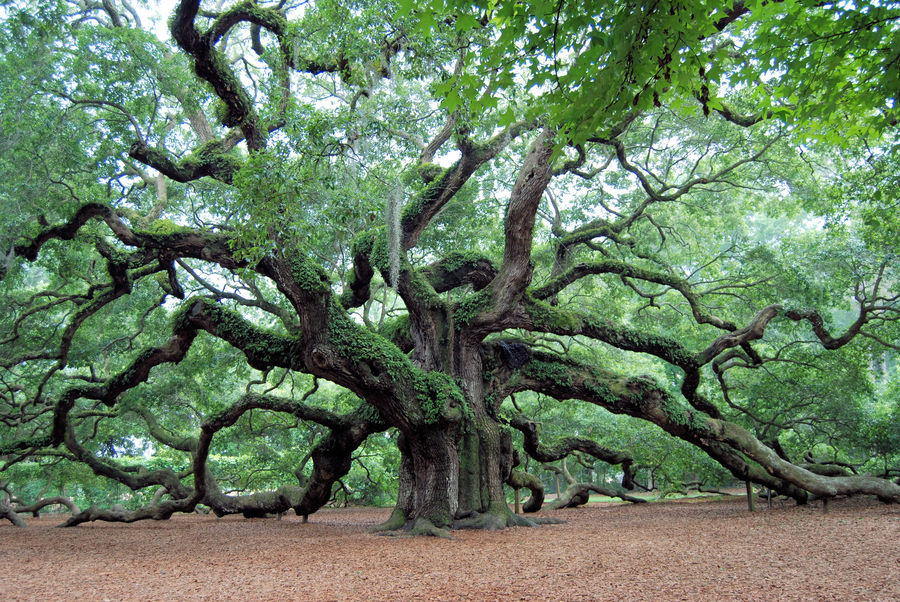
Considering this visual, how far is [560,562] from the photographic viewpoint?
4453 mm

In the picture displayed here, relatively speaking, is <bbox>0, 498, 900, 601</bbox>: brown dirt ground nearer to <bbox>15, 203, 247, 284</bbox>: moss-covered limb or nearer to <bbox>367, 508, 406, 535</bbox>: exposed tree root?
<bbox>367, 508, 406, 535</bbox>: exposed tree root

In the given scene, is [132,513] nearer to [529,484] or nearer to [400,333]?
[400,333]

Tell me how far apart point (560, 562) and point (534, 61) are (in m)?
3.73

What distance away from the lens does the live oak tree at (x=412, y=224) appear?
3586 millimetres

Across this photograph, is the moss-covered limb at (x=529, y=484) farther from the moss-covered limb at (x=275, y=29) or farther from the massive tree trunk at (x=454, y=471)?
the moss-covered limb at (x=275, y=29)

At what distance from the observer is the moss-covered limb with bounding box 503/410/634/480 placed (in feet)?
29.5

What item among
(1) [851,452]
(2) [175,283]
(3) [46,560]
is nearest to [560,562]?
(3) [46,560]

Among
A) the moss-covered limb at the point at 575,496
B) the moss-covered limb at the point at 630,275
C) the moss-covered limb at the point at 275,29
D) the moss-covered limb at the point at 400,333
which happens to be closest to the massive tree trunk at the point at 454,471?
the moss-covered limb at the point at 400,333

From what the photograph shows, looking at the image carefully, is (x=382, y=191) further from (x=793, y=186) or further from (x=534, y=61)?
(x=793, y=186)

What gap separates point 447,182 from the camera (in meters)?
8.27

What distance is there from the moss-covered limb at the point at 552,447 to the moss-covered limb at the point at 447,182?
10.8ft

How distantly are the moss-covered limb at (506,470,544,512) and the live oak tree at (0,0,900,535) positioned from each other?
0.38 feet

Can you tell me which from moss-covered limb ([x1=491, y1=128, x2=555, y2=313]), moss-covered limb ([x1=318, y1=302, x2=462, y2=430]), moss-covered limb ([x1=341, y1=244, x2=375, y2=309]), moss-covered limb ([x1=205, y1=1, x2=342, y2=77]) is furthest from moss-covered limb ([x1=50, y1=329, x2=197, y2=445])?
moss-covered limb ([x1=491, y1=128, x2=555, y2=313])

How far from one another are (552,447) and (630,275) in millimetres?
3438
